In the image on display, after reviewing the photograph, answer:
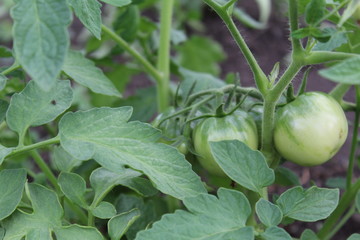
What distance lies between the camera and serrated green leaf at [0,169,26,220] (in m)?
0.77

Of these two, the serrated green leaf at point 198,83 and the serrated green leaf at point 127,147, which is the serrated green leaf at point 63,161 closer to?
the serrated green leaf at point 127,147

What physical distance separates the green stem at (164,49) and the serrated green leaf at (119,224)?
484 millimetres

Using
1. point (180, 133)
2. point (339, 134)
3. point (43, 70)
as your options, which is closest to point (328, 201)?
point (339, 134)

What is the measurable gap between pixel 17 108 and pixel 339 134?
0.50m

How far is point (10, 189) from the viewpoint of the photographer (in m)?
0.78

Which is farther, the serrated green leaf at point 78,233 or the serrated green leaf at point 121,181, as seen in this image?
the serrated green leaf at point 121,181

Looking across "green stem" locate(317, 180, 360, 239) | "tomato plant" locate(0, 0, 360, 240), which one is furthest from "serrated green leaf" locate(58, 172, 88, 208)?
"green stem" locate(317, 180, 360, 239)

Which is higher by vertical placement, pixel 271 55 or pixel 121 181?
pixel 121 181

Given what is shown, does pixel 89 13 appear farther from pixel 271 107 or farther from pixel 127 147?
pixel 271 107

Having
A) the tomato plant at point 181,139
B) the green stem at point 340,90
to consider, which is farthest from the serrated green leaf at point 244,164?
the green stem at point 340,90

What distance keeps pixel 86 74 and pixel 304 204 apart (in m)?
0.46

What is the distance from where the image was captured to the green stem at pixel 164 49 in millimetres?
1231

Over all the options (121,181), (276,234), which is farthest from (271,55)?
(276,234)

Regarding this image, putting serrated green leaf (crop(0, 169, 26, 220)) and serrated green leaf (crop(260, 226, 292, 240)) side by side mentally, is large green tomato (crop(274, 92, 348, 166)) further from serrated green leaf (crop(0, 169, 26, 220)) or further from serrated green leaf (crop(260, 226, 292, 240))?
serrated green leaf (crop(0, 169, 26, 220))
